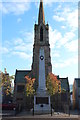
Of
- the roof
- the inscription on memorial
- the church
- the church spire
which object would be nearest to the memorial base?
the inscription on memorial

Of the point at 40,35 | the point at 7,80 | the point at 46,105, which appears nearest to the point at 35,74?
the point at 40,35

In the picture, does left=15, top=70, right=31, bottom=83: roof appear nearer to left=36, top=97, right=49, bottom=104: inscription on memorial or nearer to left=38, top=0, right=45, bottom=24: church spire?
left=38, top=0, right=45, bottom=24: church spire

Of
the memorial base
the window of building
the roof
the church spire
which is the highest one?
the church spire

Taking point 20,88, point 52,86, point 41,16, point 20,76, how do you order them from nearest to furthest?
point 52,86
point 20,88
point 20,76
point 41,16

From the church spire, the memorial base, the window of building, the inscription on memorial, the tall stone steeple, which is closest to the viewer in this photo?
the memorial base

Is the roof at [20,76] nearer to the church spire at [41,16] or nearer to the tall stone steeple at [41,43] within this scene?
the tall stone steeple at [41,43]

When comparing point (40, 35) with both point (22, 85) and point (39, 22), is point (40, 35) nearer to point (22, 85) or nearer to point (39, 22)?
point (39, 22)

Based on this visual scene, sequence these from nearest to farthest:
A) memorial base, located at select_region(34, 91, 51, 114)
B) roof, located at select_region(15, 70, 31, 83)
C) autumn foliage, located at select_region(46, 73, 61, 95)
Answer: memorial base, located at select_region(34, 91, 51, 114) → autumn foliage, located at select_region(46, 73, 61, 95) → roof, located at select_region(15, 70, 31, 83)

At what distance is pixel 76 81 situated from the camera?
68.0m

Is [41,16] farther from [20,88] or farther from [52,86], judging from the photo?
[52,86]

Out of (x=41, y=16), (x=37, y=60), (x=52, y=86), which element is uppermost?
(x=41, y=16)

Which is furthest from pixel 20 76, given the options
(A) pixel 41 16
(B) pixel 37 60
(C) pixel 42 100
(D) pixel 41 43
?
(C) pixel 42 100

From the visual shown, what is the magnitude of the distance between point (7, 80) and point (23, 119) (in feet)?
28.1

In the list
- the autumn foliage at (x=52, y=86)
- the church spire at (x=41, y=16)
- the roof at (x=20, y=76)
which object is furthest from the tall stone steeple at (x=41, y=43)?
the autumn foliage at (x=52, y=86)
